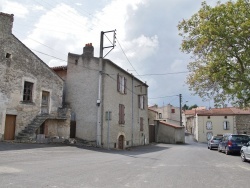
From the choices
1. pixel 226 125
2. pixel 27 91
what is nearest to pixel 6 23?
pixel 27 91

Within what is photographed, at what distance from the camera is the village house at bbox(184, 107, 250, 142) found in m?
54.3

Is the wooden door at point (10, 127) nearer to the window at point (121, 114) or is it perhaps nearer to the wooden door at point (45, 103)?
the wooden door at point (45, 103)

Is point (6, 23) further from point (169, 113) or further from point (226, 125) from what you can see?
point (169, 113)

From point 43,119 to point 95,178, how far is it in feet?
41.8

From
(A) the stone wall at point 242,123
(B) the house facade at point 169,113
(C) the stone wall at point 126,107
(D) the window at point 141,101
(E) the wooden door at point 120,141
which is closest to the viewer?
(C) the stone wall at point 126,107

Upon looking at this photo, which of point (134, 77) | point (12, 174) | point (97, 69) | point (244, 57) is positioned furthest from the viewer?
point (134, 77)

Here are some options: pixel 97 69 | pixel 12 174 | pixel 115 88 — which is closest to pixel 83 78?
pixel 97 69

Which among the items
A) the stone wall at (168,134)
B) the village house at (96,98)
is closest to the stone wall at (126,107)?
the village house at (96,98)

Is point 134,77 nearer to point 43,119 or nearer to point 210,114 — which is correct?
point 43,119

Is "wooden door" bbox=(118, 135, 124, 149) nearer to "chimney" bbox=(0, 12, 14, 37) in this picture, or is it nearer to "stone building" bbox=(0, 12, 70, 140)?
"stone building" bbox=(0, 12, 70, 140)

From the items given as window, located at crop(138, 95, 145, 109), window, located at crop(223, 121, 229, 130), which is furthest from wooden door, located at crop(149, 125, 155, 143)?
window, located at crop(223, 121, 229, 130)

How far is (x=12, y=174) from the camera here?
7.69m

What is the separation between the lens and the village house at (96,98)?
22500mm

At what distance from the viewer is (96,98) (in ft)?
75.0
